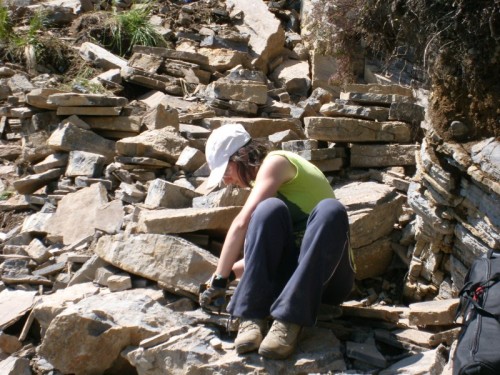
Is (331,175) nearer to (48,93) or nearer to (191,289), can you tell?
(191,289)

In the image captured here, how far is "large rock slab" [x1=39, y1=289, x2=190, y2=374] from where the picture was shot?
14.8 ft

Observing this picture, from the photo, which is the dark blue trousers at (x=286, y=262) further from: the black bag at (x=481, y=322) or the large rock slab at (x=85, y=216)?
the large rock slab at (x=85, y=216)

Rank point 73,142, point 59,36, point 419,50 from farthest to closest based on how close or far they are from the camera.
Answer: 1. point 59,36
2. point 73,142
3. point 419,50

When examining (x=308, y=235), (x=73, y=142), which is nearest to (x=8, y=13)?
(x=73, y=142)

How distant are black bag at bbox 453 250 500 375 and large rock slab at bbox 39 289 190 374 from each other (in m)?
1.57

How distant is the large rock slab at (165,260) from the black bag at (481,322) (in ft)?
5.07

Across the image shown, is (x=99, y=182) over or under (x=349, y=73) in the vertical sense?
under

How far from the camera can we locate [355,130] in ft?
21.8

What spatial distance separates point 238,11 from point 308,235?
269 inches

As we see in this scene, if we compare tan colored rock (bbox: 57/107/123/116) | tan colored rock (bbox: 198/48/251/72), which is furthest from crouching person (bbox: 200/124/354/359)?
tan colored rock (bbox: 198/48/251/72)

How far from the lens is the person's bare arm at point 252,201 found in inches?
166

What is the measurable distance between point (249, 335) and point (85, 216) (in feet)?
8.43

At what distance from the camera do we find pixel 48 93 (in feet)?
25.5

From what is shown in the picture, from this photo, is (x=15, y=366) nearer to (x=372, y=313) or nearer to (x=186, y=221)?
(x=186, y=221)
